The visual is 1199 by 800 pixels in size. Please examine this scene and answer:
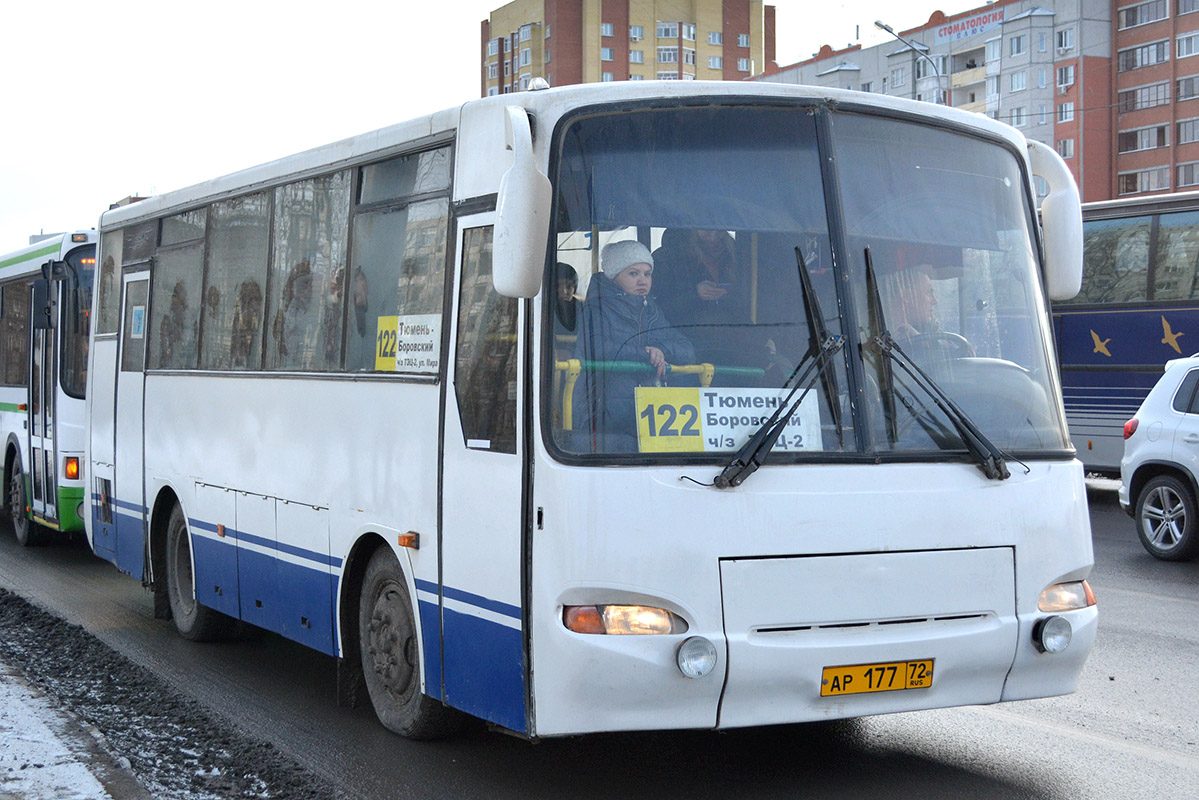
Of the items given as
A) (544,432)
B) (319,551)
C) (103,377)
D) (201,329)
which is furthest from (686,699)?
(103,377)

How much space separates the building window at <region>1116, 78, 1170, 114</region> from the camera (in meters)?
84.1

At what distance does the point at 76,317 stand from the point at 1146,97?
265ft

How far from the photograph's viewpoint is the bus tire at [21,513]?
15.8 meters

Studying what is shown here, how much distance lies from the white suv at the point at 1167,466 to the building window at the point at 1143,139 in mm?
76533

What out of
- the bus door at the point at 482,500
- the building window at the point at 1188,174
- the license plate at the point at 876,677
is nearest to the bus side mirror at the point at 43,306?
the bus door at the point at 482,500

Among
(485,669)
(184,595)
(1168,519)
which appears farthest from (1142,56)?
(485,669)

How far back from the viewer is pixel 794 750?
22.7 feet

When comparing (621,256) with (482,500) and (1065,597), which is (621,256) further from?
(1065,597)

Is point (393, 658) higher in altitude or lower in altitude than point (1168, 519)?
lower

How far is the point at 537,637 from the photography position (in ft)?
18.6

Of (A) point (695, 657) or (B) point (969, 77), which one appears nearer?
(A) point (695, 657)

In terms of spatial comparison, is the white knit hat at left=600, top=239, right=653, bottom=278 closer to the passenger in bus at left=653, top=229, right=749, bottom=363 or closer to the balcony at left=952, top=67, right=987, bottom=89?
the passenger in bus at left=653, top=229, right=749, bottom=363

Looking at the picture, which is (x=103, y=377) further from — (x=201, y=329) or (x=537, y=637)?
(x=537, y=637)

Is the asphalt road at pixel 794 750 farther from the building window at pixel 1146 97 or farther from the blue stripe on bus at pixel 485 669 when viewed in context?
the building window at pixel 1146 97
